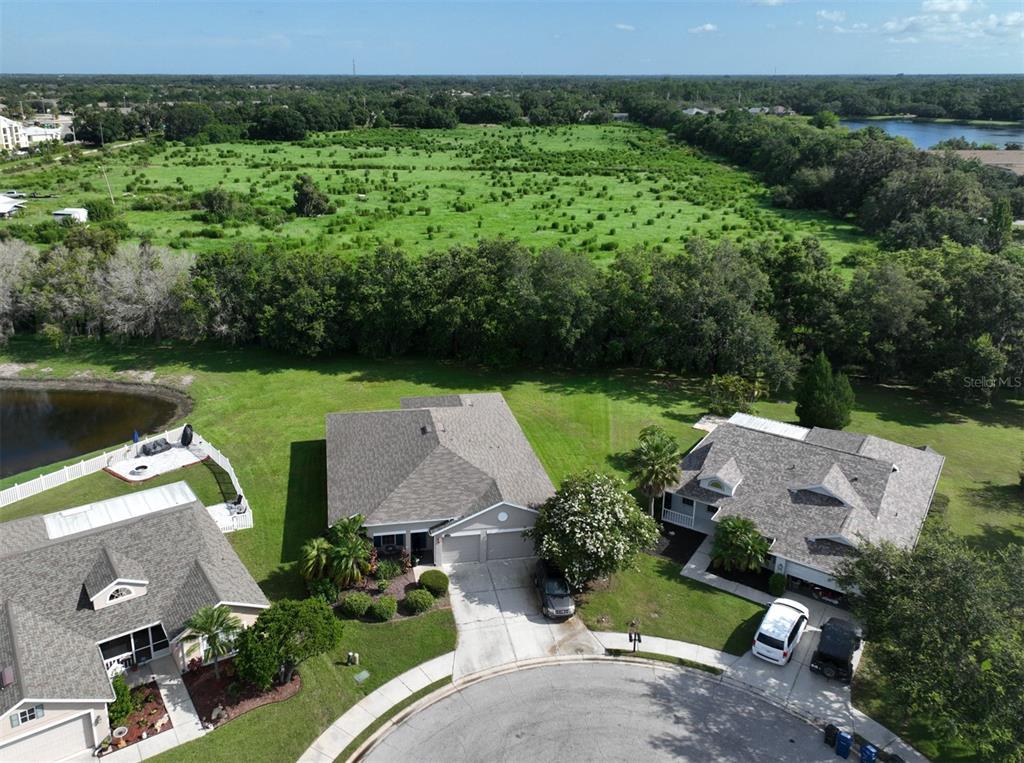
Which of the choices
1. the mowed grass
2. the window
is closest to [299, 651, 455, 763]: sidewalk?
the window

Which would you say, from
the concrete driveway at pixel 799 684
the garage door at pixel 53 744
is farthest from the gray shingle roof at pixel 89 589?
the concrete driveway at pixel 799 684

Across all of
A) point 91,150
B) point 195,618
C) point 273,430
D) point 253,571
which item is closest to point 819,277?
point 273,430

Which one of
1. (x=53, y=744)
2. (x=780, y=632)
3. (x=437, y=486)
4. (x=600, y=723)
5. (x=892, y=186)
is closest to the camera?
(x=53, y=744)

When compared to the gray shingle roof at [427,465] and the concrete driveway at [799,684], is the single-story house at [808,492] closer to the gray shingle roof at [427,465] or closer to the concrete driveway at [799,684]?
the concrete driveway at [799,684]

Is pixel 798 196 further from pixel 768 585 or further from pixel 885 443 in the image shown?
pixel 768 585

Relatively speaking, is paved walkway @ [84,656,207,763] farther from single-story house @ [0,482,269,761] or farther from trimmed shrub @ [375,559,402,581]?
trimmed shrub @ [375,559,402,581]

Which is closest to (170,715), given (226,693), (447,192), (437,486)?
(226,693)

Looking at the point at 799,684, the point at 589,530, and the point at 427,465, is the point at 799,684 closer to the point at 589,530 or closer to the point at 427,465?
the point at 589,530
